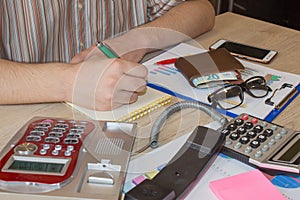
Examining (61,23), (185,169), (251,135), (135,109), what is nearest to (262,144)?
(251,135)

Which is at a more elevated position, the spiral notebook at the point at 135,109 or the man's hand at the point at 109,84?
the man's hand at the point at 109,84

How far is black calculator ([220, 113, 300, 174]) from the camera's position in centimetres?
75

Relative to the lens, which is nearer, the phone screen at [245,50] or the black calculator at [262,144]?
the black calculator at [262,144]

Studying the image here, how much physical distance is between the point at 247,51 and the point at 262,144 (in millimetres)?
418

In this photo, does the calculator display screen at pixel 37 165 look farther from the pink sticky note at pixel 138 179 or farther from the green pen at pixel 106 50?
the green pen at pixel 106 50

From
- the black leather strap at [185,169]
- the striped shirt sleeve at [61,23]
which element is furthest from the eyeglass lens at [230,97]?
the striped shirt sleeve at [61,23]

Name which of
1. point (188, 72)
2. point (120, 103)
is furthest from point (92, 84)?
point (188, 72)

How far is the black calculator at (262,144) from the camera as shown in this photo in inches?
29.6

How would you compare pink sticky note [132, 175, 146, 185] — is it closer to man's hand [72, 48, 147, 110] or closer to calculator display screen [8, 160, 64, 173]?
calculator display screen [8, 160, 64, 173]

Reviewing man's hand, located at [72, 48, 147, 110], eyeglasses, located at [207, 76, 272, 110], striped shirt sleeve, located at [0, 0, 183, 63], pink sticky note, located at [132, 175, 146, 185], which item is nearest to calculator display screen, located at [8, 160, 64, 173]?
pink sticky note, located at [132, 175, 146, 185]

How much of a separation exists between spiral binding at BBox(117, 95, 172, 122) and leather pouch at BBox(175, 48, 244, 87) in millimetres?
79

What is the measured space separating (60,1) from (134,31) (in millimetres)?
196

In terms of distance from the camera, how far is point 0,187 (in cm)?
68

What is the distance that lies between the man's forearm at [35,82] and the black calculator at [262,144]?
0.33 m
